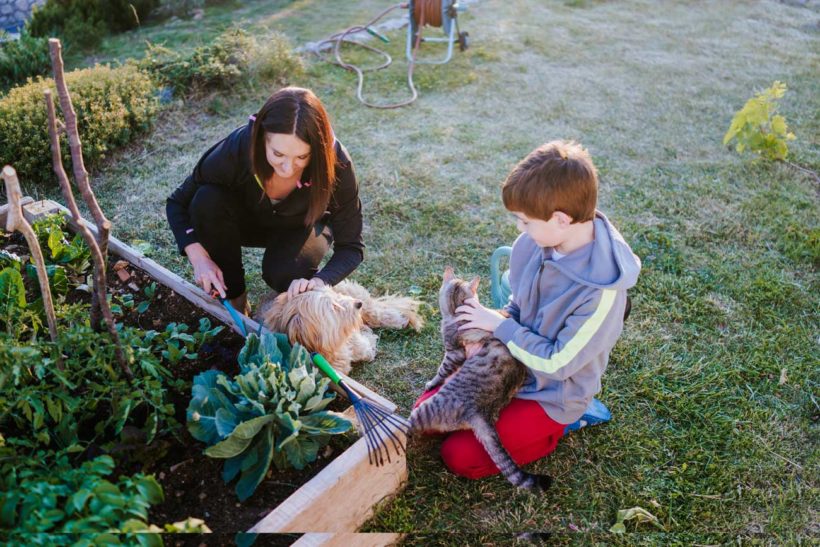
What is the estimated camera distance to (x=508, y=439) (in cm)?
264

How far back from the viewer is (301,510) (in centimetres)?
206

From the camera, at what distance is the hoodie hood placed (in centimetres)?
230

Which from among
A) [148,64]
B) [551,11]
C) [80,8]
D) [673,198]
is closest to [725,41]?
[551,11]

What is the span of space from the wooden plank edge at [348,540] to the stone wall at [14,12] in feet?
30.9

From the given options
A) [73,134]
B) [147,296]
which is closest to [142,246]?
[147,296]

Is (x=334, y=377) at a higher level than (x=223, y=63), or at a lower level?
lower

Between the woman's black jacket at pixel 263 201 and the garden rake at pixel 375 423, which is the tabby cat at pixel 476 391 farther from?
the woman's black jacket at pixel 263 201

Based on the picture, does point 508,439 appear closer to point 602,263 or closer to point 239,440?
point 602,263

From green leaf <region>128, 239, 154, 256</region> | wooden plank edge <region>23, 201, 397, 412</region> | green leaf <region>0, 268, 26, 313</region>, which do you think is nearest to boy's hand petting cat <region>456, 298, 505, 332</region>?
wooden plank edge <region>23, 201, 397, 412</region>

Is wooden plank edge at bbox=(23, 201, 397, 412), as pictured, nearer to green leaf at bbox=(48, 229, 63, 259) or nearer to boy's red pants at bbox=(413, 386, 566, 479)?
green leaf at bbox=(48, 229, 63, 259)

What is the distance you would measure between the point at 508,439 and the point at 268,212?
5.47 feet

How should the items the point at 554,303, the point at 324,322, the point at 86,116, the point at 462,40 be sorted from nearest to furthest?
the point at 554,303 < the point at 324,322 < the point at 86,116 < the point at 462,40

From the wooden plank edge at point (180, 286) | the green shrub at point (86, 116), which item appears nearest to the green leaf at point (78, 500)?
the wooden plank edge at point (180, 286)

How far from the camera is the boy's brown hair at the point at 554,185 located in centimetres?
223
